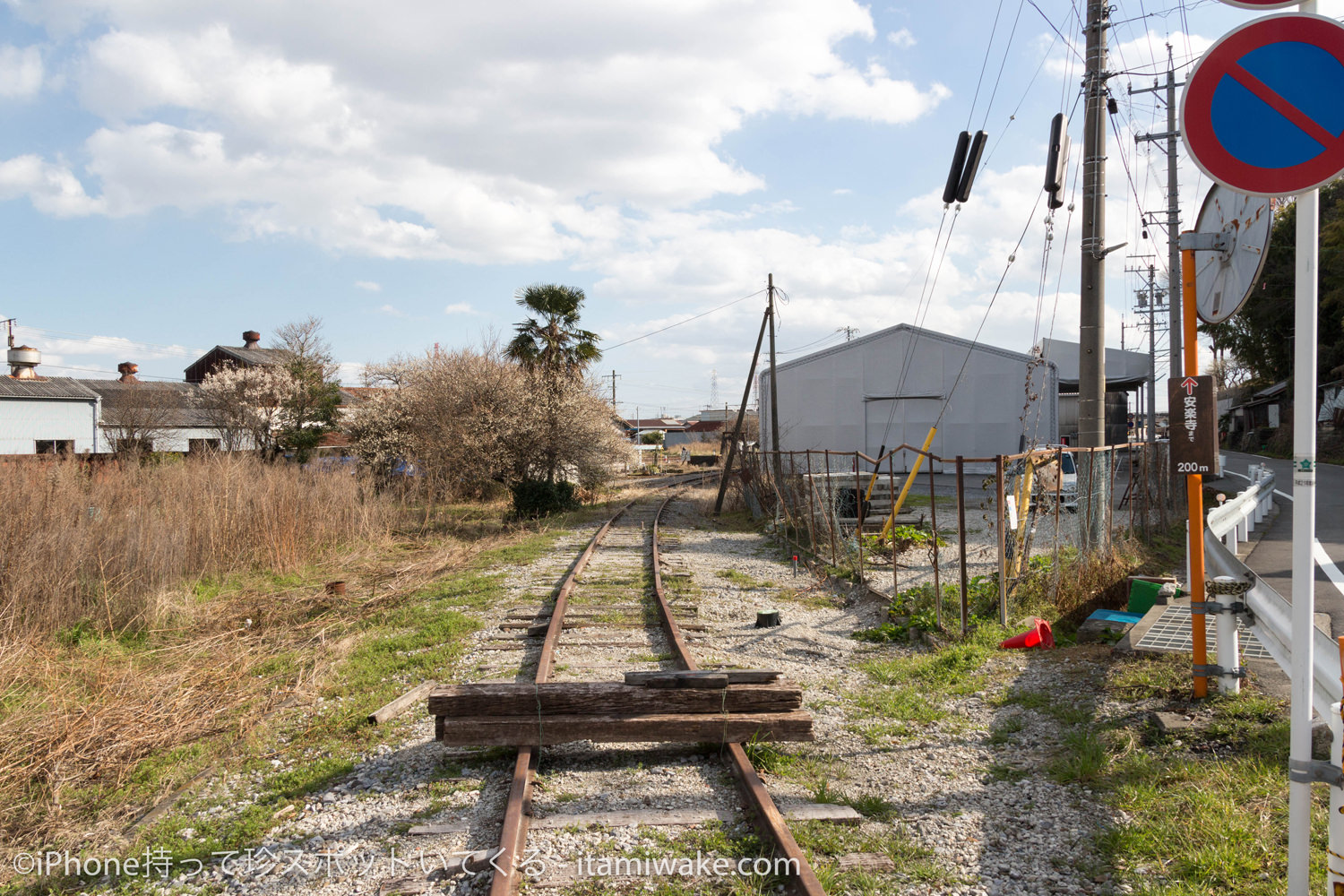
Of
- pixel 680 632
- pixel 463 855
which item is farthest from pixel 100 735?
pixel 680 632

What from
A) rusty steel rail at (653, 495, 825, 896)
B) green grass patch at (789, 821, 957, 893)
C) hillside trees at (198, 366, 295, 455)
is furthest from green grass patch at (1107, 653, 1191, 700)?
hillside trees at (198, 366, 295, 455)

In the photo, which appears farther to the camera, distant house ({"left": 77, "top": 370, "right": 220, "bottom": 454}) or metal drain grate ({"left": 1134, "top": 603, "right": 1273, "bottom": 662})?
distant house ({"left": 77, "top": 370, "right": 220, "bottom": 454})

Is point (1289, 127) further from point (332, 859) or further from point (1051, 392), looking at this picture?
point (1051, 392)

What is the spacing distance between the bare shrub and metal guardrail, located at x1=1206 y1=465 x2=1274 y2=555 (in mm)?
10570

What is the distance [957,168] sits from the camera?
44.2 ft

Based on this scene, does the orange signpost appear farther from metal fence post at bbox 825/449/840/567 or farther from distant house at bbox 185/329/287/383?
distant house at bbox 185/329/287/383

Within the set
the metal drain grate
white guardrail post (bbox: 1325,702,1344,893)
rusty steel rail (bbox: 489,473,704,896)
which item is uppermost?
white guardrail post (bbox: 1325,702,1344,893)

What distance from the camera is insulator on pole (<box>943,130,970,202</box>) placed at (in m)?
13.3

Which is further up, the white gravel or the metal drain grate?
the metal drain grate

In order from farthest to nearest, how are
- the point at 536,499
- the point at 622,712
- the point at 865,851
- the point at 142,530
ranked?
1. the point at 536,499
2. the point at 142,530
3. the point at 622,712
4. the point at 865,851

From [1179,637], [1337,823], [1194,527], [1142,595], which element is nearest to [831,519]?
[1142,595]

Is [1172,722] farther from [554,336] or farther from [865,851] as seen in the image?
[554,336]

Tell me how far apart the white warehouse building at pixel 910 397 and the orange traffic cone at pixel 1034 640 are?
21.8 m

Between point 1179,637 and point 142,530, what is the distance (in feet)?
36.1
